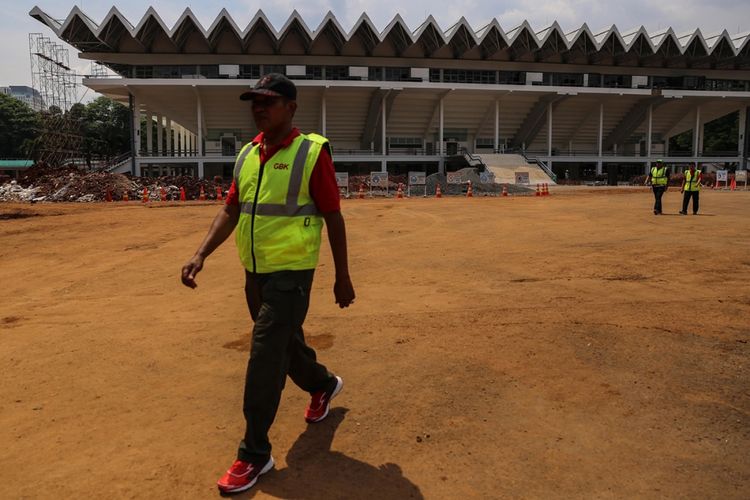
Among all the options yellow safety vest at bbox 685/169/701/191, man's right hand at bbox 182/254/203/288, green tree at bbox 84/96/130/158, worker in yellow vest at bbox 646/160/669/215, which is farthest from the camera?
green tree at bbox 84/96/130/158

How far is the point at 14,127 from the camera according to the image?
69.9 metres

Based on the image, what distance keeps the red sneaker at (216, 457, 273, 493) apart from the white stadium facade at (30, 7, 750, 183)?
4003cm

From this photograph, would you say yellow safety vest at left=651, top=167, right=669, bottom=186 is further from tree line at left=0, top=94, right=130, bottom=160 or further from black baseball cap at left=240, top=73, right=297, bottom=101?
tree line at left=0, top=94, right=130, bottom=160

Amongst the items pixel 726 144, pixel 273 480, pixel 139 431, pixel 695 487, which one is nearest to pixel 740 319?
pixel 695 487

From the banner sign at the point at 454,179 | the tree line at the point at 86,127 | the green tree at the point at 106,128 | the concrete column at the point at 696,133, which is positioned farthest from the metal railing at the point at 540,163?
the green tree at the point at 106,128

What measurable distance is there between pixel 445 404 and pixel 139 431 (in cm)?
190

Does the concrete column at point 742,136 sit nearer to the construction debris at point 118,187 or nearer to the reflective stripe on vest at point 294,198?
the construction debris at point 118,187

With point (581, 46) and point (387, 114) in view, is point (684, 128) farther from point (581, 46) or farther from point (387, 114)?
point (387, 114)

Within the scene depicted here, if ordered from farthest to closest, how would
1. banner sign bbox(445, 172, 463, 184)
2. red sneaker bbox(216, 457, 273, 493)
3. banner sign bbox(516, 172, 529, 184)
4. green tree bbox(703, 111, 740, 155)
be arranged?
green tree bbox(703, 111, 740, 155) < banner sign bbox(516, 172, 529, 184) < banner sign bbox(445, 172, 463, 184) < red sneaker bbox(216, 457, 273, 493)

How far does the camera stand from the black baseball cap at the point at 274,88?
279 centimetres

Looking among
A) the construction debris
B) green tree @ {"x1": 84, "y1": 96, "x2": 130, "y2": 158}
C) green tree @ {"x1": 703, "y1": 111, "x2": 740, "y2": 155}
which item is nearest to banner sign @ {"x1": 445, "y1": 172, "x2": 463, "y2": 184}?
the construction debris

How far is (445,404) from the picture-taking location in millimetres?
3592

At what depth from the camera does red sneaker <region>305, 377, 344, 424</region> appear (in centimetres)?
335

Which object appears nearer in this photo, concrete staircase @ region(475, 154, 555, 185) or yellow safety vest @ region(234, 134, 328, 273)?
yellow safety vest @ region(234, 134, 328, 273)
